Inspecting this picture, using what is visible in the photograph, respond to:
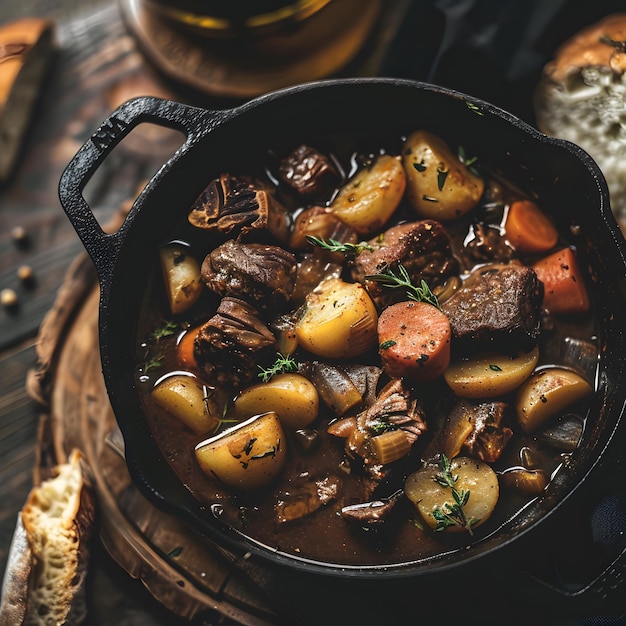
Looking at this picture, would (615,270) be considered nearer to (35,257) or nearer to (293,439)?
(293,439)

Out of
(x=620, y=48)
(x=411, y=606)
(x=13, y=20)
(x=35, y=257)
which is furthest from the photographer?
(x=13, y=20)

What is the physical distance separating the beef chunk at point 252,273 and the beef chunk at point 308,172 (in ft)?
0.87

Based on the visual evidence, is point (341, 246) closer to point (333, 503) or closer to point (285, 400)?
point (285, 400)

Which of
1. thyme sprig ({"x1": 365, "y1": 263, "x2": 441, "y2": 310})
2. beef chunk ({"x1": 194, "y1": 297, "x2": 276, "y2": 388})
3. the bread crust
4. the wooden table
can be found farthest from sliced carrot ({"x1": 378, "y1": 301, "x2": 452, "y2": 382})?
the bread crust

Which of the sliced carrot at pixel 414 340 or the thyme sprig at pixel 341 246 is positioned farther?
the thyme sprig at pixel 341 246

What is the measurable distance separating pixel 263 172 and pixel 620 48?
1.62 m

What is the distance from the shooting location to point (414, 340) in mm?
2215

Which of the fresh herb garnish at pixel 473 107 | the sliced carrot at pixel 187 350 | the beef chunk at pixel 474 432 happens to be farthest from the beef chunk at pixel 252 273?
the fresh herb garnish at pixel 473 107

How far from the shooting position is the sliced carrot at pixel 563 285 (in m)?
2.46

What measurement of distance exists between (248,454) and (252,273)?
0.59 metres

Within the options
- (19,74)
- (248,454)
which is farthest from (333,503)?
(19,74)

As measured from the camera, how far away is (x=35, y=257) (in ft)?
11.1

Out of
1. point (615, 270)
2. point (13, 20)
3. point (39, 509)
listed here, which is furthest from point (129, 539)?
point (13, 20)

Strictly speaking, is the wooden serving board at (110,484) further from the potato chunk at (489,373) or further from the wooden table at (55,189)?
the potato chunk at (489,373)
